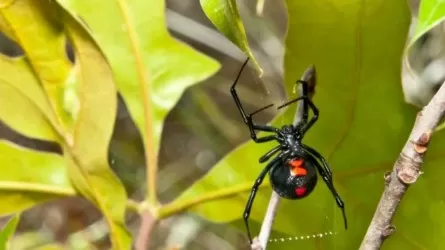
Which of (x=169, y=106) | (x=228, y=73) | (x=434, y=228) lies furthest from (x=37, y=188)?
(x=434, y=228)

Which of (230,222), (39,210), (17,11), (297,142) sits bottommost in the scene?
(39,210)

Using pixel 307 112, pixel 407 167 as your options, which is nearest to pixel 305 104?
pixel 307 112

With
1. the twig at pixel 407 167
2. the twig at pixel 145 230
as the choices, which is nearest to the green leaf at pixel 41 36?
the twig at pixel 145 230

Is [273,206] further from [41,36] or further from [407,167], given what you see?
[41,36]

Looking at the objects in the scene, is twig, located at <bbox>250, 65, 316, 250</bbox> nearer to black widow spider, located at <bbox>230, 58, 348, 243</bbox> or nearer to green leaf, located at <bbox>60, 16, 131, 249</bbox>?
black widow spider, located at <bbox>230, 58, 348, 243</bbox>

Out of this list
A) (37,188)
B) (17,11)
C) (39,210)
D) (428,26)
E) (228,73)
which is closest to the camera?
(428,26)

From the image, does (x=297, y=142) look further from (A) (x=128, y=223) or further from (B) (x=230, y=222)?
(A) (x=128, y=223)
